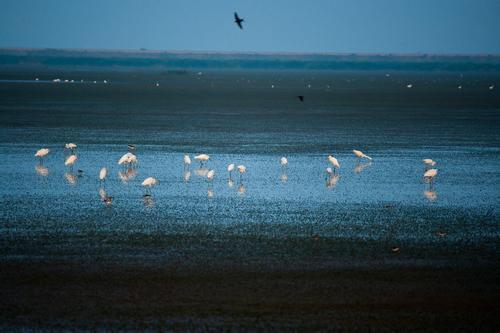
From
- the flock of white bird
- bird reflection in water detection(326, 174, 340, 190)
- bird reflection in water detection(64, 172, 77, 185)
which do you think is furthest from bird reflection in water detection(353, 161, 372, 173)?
bird reflection in water detection(64, 172, 77, 185)

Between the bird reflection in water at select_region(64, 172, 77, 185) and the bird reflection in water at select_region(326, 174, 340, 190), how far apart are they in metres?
6.22

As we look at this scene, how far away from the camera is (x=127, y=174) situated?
2448cm

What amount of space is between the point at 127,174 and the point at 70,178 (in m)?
1.54

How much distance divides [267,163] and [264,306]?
1539 cm

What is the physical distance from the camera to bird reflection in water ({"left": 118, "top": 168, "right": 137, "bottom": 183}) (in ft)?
77.6

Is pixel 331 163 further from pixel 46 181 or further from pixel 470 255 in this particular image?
pixel 470 255

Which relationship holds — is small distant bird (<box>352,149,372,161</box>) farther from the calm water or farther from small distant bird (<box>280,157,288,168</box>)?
small distant bird (<box>280,157,288,168</box>)

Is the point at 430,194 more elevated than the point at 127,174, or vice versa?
the point at 127,174

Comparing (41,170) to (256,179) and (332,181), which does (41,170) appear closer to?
(256,179)

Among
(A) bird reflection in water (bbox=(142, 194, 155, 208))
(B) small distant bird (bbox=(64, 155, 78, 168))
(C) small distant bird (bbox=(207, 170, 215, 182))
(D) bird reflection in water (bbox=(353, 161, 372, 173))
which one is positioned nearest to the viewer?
(A) bird reflection in water (bbox=(142, 194, 155, 208))

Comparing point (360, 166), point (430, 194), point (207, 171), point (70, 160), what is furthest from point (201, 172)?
point (430, 194)

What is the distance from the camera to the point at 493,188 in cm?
2270

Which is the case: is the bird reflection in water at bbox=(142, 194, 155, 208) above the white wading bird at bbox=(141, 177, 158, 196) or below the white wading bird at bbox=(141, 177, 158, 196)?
below

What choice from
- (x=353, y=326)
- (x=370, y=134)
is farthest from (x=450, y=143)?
(x=353, y=326)
